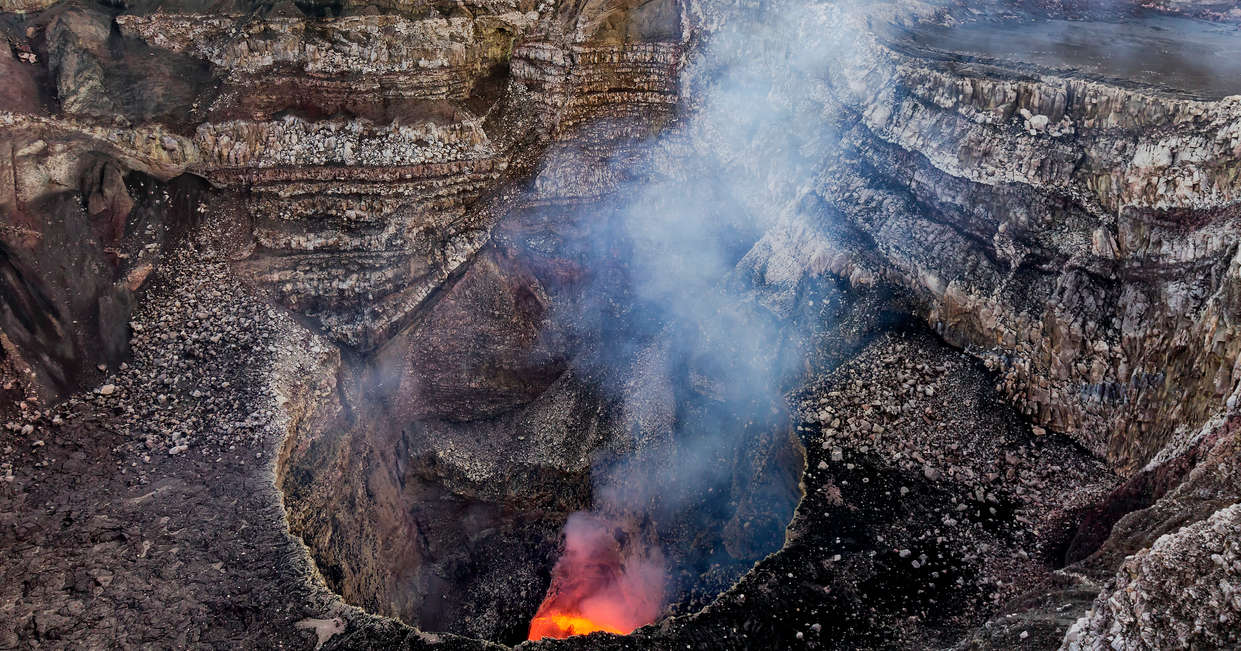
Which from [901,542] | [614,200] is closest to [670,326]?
[614,200]

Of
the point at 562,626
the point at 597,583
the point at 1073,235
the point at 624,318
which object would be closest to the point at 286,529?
the point at 562,626

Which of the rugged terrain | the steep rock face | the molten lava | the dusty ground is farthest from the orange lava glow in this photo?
the steep rock face

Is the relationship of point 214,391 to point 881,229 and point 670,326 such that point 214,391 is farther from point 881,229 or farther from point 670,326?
point 881,229

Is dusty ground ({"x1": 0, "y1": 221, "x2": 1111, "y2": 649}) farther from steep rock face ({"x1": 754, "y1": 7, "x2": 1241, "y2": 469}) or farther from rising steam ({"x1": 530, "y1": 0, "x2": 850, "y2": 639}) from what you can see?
rising steam ({"x1": 530, "y1": 0, "x2": 850, "y2": 639})

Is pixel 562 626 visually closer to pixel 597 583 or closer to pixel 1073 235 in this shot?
pixel 597 583

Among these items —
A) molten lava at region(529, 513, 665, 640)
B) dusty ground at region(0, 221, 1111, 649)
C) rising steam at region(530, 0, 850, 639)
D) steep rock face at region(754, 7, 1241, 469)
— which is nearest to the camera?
dusty ground at region(0, 221, 1111, 649)

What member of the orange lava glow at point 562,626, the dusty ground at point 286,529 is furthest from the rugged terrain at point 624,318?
the orange lava glow at point 562,626

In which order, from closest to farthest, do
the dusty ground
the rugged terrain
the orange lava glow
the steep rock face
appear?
the dusty ground < the rugged terrain < the steep rock face < the orange lava glow

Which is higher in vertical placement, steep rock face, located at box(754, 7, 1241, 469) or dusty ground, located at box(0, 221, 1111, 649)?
steep rock face, located at box(754, 7, 1241, 469)
